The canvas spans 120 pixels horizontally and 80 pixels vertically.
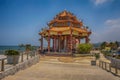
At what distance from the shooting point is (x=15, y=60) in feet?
44.8

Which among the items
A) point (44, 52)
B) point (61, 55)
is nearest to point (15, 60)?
point (61, 55)

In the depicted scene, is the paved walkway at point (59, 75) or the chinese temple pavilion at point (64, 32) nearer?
the paved walkway at point (59, 75)

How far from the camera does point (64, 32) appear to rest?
136ft

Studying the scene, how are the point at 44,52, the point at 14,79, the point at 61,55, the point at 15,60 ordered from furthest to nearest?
the point at 44,52
the point at 61,55
the point at 15,60
the point at 14,79

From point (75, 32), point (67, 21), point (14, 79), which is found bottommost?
point (14, 79)

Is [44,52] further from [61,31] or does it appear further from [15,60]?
[15,60]

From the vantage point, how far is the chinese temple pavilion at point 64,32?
4166 centimetres

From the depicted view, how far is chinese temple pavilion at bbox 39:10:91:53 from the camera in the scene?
41.7 m

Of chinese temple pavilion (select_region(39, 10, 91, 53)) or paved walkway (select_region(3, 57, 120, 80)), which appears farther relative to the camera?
chinese temple pavilion (select_region(39, 10, 91, 53))

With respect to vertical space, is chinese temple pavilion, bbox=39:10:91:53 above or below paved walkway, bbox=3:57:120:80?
above

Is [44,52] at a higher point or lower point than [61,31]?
lower

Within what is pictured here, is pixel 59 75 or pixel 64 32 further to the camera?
pixel 64 32

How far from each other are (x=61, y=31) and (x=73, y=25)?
17.4 ft

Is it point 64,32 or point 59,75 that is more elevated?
point 64,32
